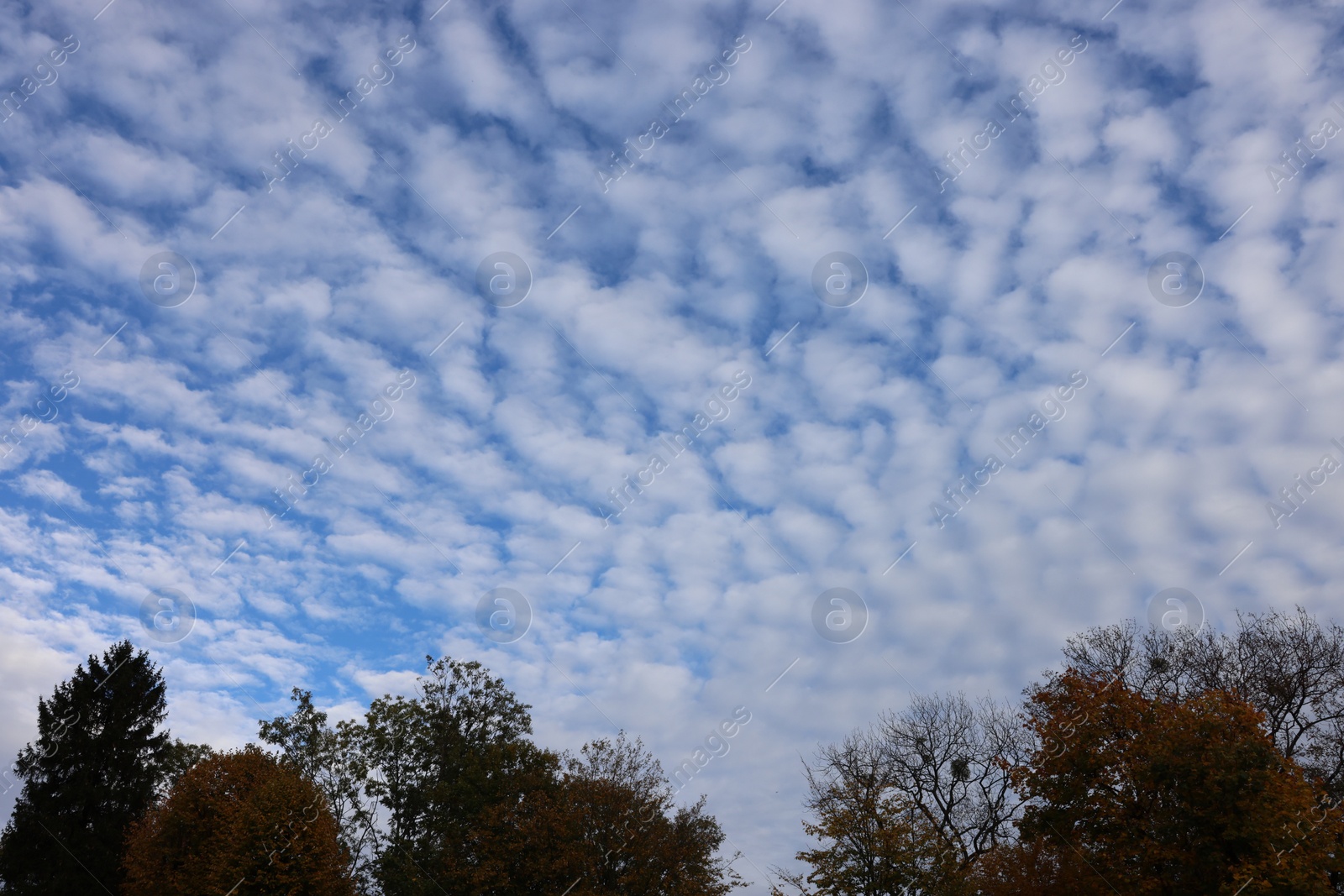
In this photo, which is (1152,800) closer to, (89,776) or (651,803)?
(651,803)

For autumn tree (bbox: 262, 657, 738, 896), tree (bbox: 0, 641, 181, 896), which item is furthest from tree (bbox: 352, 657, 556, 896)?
tree (bbox: 0, 641, 181, 896)

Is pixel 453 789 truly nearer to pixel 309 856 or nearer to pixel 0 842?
pixel 309 856

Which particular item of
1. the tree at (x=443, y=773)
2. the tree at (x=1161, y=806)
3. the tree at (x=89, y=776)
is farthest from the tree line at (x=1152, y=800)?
the tree at (x=89, y=776)

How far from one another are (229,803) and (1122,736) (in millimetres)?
38048

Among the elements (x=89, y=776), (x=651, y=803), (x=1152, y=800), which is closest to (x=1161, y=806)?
(x=1152, y=800)

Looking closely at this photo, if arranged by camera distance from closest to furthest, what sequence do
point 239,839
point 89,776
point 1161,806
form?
point 1161,806 → point 239,839 → point 89,776

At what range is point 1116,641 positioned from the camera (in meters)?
41.0

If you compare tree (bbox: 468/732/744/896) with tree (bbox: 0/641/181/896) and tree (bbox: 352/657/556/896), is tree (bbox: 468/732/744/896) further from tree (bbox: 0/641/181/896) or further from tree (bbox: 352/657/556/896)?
tree (bbox: 0/641/181/896)

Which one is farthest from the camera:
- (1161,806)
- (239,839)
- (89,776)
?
(89,776)

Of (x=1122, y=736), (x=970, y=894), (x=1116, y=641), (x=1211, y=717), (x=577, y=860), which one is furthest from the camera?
(x=1116, y=641)

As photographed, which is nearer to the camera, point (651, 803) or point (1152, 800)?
point (1152, 800)

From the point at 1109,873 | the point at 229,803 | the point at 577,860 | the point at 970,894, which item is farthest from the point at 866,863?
the point at 229,803

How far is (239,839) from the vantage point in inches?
1334

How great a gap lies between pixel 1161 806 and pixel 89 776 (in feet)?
189
